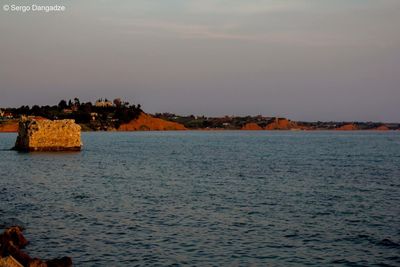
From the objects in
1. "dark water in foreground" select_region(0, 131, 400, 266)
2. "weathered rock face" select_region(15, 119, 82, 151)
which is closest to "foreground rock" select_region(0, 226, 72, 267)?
"dark water in foreground" select_region(0, 131, 400, 266)

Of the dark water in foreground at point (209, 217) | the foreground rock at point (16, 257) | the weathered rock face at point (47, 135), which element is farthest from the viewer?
the weathered rock face at point (47, 135)

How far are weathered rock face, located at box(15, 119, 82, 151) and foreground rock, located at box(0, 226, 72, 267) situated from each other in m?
62.3

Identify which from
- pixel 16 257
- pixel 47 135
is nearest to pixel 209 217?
pixel 16 257

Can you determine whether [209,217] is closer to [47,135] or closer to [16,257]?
[16,257]

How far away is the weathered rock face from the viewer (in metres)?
82.0

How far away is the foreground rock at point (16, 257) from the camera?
Result: 48.0 feet

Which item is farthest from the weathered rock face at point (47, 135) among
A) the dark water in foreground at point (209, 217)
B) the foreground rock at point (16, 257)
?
the foreground rock at point (16, 257)

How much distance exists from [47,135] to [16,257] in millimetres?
68967

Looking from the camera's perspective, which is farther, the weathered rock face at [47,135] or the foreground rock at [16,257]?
the weathered rock face at [47,135]

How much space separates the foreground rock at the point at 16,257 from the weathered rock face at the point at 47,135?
62.3 m

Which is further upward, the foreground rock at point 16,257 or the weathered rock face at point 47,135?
the weathered rock face at point 47,135

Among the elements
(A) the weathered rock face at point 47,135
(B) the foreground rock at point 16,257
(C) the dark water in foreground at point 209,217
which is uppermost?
(A) the weathered rock face at point 47,135

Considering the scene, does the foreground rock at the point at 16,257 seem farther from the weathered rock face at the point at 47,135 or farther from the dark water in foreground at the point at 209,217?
the weathered rock face at the point at 47,135

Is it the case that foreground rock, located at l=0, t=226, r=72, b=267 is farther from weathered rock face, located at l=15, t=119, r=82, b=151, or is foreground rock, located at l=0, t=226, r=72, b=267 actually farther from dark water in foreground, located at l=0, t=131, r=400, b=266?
weathered rock face, located at l=15, t=119, r=82, b=151
